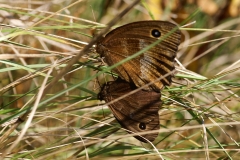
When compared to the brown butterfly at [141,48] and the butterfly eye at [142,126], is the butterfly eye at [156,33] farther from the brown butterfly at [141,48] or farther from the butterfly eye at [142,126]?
the butterfly eye at [142,126]

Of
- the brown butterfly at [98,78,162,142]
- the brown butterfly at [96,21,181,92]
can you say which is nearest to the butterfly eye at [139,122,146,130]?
the brown butterfly at [98,78,162,142]

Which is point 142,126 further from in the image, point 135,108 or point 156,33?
point 156,33

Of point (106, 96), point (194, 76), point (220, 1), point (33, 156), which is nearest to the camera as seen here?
point (33, 156)

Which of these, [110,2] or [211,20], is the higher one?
[110,2]

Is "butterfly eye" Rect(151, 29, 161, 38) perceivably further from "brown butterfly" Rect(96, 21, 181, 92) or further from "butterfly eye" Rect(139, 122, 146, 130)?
"butterfly eye" Rect(139, 122, 146, 130)

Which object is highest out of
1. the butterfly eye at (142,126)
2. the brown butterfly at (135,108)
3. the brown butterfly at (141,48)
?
the brown butterfly at (141,48)

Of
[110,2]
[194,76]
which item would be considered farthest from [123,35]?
[110,2]

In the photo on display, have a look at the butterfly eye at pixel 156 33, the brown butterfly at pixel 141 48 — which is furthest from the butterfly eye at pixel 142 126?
the butterfly eye at pixel 156 33

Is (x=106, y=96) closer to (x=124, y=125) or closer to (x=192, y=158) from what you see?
(x=124, y=125)
